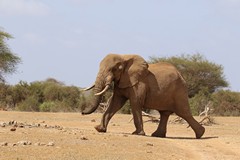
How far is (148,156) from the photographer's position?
10.6 metres

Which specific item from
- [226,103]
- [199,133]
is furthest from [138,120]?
[226,103]

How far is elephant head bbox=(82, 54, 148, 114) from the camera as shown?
1509 centimetres

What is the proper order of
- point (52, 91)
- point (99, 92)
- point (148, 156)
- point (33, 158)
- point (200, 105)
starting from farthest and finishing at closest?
point (52, 91)
point (200, 105)
point (99, 92)
point (148, 156)
point (33, 158)

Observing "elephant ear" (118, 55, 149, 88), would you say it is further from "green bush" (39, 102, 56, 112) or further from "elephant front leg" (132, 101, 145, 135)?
"green bush" (39, 102, 56, 112)

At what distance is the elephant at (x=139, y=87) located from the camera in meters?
15.2

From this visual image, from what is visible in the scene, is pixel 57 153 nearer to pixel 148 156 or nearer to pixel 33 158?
pixel 33 158

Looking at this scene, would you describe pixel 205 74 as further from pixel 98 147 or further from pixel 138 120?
pixel 98 147

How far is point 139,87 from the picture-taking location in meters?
15.4

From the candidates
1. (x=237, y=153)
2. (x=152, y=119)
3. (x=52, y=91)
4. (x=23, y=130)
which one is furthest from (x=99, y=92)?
(x=52, y=91)

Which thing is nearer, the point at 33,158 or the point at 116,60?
the point at 33,158

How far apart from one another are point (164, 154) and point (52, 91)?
3243 cm

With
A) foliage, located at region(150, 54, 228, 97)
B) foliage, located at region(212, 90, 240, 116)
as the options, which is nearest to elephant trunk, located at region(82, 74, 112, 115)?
foliage, located at region(212, 90, 240, 116)

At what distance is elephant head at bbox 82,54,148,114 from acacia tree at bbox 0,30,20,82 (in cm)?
1902

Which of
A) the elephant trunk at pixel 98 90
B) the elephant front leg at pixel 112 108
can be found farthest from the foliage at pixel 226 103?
the elephant trunk at pixel 98 90
